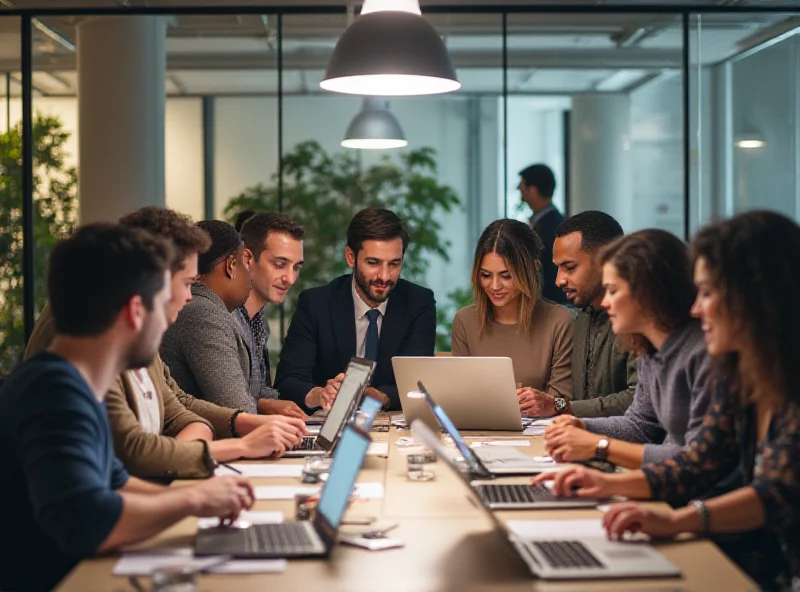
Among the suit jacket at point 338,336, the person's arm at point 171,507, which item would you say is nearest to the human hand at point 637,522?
the person's arm at point 171,507

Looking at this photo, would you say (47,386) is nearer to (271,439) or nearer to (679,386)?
(271,439)

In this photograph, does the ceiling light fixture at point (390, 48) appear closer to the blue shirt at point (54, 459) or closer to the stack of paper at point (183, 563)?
the blue shirt at point (54, 459)

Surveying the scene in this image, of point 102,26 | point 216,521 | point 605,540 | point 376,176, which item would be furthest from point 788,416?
point 102,26

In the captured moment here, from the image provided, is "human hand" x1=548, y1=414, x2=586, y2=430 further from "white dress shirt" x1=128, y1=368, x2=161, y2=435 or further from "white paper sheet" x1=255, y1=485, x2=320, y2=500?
"white dress shirt" x1=128, y1=368, x2=161, y2=435

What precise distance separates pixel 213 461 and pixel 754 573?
1.50 metres

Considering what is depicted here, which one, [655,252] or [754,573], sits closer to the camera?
[754,573]

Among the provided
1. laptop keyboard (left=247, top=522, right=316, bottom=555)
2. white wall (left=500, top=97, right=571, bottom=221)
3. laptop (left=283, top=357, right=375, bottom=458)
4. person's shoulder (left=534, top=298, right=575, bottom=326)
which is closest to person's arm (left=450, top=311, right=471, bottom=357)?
person's shoulder (left=534, top=298, right=575, bottom=326)

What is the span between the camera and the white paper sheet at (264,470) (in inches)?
132

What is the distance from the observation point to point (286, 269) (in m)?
5.01

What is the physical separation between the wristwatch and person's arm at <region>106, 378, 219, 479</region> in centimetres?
114

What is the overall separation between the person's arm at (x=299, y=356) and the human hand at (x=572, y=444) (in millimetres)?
1730

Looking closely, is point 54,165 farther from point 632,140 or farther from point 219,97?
point 632,140

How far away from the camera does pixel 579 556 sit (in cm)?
234

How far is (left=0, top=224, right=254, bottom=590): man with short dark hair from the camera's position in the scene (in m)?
2.28
